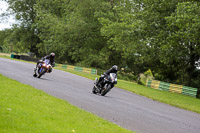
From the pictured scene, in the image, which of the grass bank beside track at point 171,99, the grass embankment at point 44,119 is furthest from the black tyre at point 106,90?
the grass embankment at point 44,119

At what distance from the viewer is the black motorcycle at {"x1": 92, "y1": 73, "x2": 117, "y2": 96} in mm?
16516

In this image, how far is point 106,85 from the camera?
17.2 metres

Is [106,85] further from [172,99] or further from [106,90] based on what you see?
[172,99]

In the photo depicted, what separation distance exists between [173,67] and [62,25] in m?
21.6

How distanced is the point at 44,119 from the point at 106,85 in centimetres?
980

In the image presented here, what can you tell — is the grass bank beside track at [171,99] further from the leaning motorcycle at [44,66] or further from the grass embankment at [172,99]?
the leaning motorcycle at [44,66]

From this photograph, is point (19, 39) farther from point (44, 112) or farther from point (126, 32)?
point (44, 112)

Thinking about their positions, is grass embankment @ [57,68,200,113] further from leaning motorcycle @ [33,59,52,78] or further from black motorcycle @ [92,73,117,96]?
leaning motorcycle @ [33,59,52,78]

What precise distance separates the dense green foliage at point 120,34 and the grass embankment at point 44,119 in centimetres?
2157

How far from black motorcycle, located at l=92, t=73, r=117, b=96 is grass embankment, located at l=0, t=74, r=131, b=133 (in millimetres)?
6460

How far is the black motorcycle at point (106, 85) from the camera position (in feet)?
54.2

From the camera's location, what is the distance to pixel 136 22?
122ft

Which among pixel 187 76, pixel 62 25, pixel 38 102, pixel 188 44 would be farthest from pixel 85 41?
pixel 38 102

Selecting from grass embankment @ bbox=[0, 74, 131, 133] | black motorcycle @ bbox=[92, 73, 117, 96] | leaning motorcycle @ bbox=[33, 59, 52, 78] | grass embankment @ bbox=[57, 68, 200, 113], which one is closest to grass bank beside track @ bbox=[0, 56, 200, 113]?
grass embankment @ bbox=[57, 68, 200, 113]
